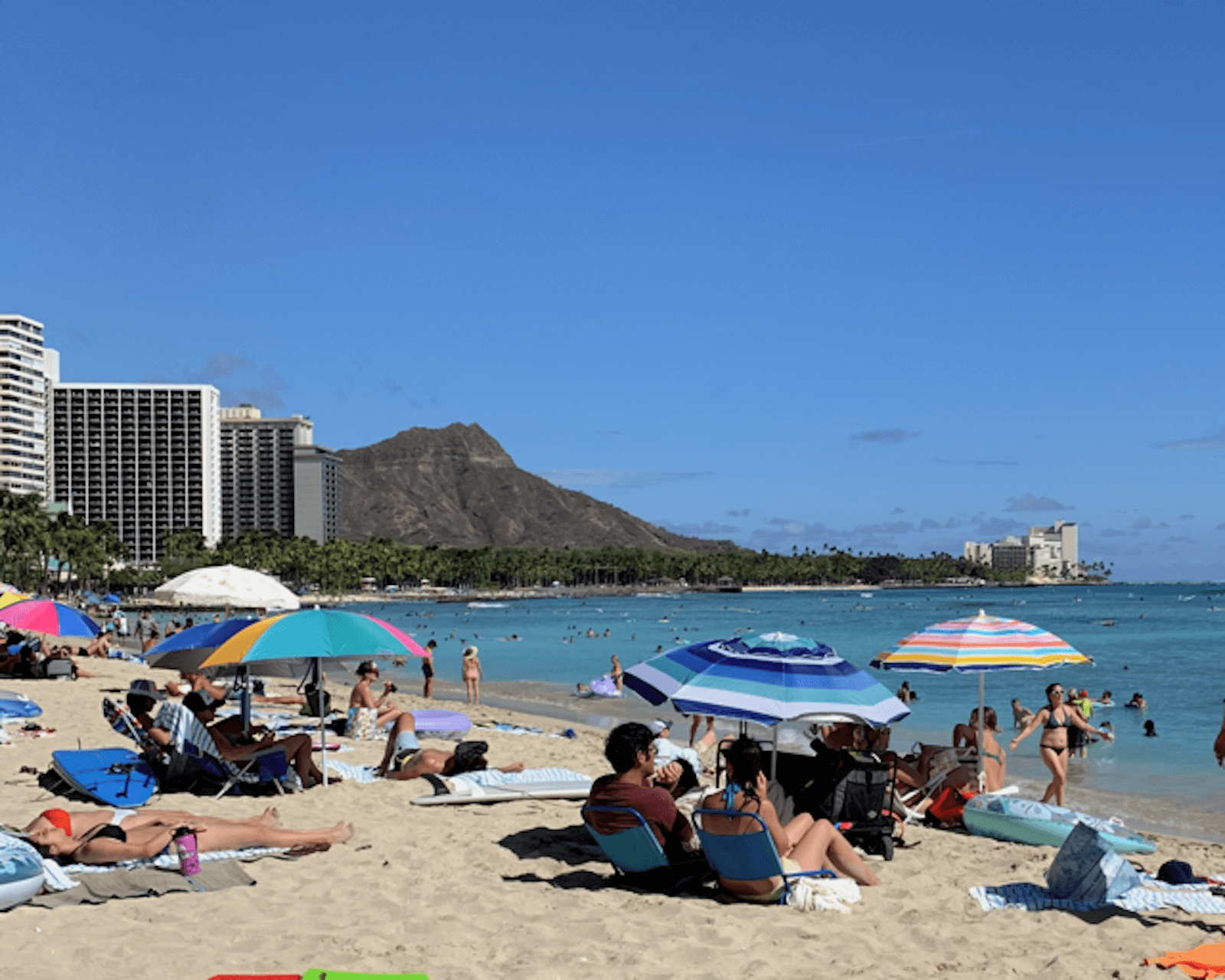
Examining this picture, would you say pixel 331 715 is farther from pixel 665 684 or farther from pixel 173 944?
pixel 173 944

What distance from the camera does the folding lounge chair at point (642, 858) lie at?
652cm

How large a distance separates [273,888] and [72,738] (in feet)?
25.1

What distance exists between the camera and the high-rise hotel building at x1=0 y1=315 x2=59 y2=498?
148 meters

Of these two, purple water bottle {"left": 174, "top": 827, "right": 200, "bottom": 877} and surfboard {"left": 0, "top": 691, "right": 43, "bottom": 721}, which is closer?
purple water bottle {"left": 174, "top": 827, "right": 200, "bottom": 877}

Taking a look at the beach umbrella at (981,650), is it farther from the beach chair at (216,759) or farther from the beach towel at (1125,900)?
the beach chair at (216,759)

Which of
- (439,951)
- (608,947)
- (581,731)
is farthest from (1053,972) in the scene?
(581,731)

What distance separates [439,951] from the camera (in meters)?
5.49

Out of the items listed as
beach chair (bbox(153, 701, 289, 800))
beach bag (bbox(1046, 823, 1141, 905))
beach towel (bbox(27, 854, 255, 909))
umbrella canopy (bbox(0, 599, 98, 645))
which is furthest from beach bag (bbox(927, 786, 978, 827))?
umbrella canopy (bbox(0, 599, 98, 645))

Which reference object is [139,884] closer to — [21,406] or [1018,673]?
[1018,673]

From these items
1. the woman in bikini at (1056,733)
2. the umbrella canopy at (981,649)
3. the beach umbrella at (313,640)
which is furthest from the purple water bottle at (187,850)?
the woman in bikini at (1056,733)

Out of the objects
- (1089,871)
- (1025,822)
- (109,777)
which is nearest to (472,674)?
(109,777)

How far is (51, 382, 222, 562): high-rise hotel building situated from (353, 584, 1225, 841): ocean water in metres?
71.2

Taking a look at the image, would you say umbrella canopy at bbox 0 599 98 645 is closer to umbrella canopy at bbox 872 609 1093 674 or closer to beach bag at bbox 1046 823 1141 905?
umbrella canopy at bbox 872 609 1093 674

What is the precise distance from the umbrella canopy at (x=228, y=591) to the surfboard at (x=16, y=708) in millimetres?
2525
